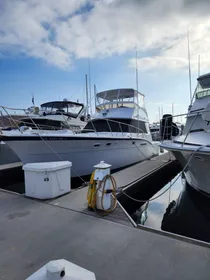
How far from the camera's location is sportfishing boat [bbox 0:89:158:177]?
664cm

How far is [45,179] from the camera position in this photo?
3982mm

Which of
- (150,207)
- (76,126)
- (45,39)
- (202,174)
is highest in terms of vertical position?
(45,39)

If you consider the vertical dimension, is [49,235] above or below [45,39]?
below

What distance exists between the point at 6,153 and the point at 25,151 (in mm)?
5124

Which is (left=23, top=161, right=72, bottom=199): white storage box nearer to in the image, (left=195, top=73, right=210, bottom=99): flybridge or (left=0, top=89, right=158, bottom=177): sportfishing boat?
(left=0, top=89, right=158, bottom=177): sportfishing boat

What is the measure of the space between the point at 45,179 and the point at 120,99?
25.2 feet

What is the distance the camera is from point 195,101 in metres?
6.49

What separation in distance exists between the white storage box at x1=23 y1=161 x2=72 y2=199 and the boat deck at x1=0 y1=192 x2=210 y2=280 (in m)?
0.85

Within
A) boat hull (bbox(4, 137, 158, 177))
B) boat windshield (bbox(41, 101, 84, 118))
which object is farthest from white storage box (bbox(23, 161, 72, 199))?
boat windshield (bbox(41, 101, 84, 118))

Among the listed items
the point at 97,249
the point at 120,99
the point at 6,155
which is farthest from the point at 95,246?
the point at 6,155

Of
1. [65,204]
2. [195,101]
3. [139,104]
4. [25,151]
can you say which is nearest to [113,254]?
[65,204]

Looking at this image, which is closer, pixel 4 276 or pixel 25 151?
pixel 4 276

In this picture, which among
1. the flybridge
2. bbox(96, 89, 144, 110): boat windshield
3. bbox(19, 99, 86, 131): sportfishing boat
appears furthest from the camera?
bbox(19, 99, 86, 131): sportfishing boat

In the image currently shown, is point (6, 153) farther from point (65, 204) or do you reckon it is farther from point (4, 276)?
point (4, 276)
